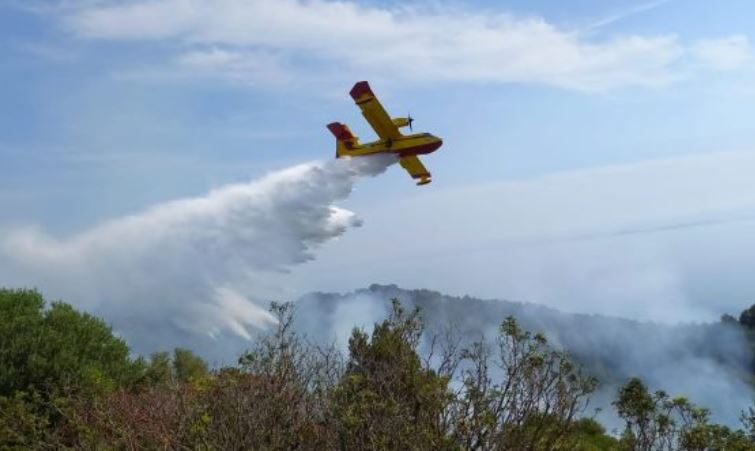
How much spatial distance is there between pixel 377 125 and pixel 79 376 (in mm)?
18003

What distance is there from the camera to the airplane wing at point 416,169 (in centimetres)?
4250

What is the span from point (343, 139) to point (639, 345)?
360 ft

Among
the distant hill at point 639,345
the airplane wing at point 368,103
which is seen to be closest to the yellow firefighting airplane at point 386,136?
the airplane wing at point 368,103

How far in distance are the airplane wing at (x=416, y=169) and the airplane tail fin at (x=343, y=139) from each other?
298cm

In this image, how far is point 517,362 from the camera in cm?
1403

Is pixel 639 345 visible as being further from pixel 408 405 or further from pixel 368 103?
pixel 408 405

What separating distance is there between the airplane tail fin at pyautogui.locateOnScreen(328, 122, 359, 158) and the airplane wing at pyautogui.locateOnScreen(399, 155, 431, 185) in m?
A: 2.98

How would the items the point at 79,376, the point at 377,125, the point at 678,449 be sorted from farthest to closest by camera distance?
the point at 377,125
the point at 79,376
the point at 678,449

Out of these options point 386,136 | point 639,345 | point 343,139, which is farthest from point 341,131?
point 639,345

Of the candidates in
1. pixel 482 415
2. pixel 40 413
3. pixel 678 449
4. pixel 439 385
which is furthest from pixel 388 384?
pixel 40 413

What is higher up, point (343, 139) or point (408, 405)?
point (343, 139)

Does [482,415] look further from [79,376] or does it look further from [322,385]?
[79,376]

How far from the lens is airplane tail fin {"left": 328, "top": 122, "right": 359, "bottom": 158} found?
137 feet

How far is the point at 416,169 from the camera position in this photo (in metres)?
43.1
